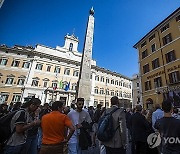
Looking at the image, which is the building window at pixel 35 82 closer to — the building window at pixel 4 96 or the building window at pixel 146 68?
the building window at pixel 4 96

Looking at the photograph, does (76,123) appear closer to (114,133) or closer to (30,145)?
(114,133)

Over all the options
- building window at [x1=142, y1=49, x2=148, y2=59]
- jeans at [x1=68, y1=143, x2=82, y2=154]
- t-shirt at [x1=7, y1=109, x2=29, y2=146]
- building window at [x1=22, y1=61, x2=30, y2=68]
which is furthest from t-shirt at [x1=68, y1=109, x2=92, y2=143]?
building window at [x1=22, y1=61, x2=30, y2=68]

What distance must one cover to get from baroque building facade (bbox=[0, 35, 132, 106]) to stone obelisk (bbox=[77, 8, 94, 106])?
1597cm

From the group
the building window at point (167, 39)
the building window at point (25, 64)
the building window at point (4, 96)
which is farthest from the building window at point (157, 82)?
the building window at point (4, 96)

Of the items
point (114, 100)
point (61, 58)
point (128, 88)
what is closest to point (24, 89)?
point (61, 58)

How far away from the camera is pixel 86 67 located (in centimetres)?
1141

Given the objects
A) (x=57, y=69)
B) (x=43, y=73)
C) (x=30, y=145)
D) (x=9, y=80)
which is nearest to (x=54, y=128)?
(x=30, y=145)

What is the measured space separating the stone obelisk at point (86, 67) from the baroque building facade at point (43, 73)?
52.4ft

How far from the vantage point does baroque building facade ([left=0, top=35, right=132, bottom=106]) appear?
2877 cm

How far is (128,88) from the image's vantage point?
161ft

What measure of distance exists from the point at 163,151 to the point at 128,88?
161 feet

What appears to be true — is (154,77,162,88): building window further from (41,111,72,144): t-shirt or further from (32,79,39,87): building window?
(32,79,39,87): building window

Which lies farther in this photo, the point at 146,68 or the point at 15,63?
the point at 15,63

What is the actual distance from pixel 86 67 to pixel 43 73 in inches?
911
